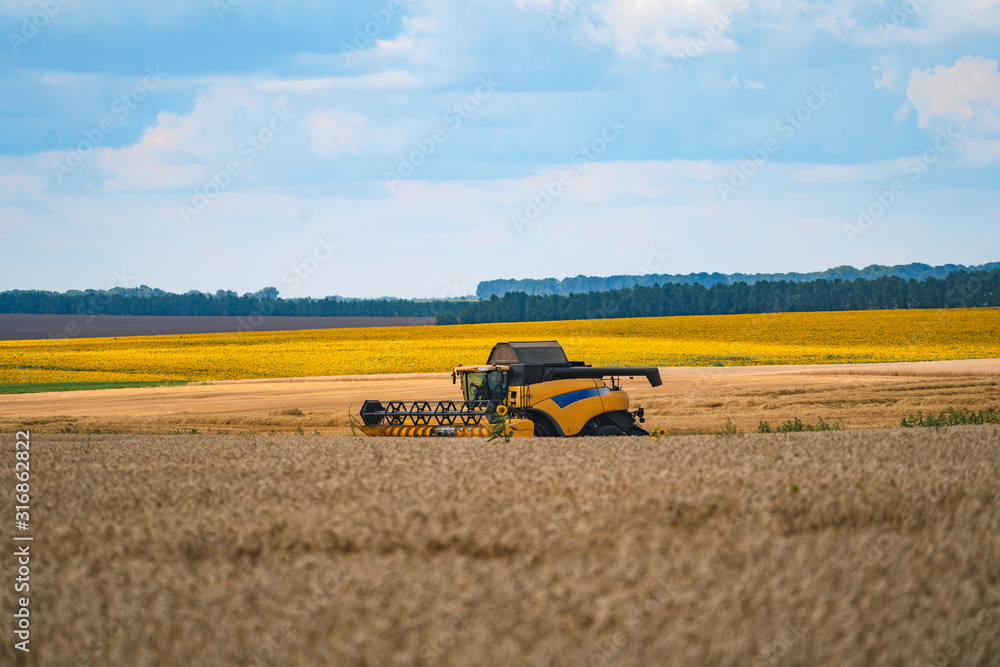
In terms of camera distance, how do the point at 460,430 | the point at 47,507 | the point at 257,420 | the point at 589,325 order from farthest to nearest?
1. the point at 589,325
2. the point at 257,420
3. the point at 460,430
4. the point at 47,507

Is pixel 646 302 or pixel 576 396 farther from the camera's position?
pixel 646 302

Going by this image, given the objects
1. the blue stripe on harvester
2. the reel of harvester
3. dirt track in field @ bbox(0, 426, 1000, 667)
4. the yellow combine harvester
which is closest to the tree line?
the yellow combine harvester

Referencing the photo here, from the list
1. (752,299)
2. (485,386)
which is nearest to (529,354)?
(485,386)

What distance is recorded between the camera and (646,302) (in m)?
124

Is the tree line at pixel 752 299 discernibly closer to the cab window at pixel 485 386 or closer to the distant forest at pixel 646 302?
the distant forest at pixel 646 302

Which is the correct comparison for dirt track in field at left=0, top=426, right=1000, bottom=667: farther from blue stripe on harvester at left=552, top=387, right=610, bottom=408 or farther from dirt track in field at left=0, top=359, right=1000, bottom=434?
dirt track in field at left=0, top=359, right=1000, bottom=434

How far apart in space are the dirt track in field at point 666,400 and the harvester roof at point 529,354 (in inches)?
201

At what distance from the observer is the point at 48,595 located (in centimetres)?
566

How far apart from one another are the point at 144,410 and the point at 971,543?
30627mm

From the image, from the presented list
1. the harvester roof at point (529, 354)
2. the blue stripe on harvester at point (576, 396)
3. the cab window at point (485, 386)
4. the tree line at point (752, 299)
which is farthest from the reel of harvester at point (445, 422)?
the tree line at point (752, 299)

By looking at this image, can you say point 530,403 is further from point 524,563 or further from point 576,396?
point 524,563

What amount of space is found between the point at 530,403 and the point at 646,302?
108 meters

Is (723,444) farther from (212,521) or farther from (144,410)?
(144,410)

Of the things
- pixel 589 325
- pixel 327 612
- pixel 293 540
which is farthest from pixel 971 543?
pixel 589 325
